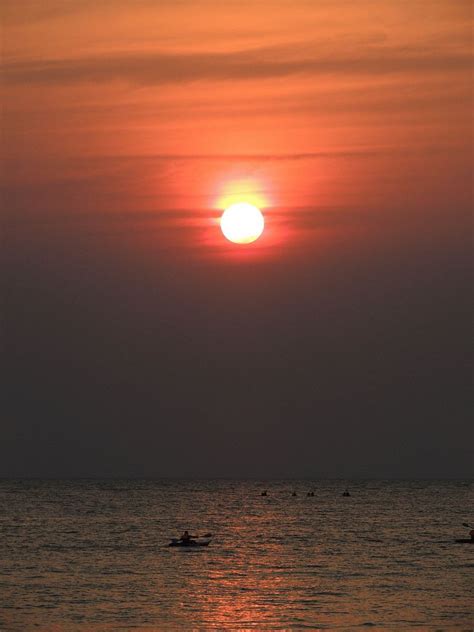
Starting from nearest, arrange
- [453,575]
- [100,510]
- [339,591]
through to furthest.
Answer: [339,591]
[453,575]
[100,510]

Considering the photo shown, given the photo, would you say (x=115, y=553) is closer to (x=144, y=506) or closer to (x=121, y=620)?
(x=121, y=620)

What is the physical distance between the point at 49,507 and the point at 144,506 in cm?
1122

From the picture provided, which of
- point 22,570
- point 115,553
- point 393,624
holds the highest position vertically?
point 115,553

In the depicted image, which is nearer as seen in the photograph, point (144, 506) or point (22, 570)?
point (22, 570)

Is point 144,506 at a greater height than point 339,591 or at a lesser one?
greater

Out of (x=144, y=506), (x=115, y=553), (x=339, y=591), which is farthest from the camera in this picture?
(x=144, y=506)

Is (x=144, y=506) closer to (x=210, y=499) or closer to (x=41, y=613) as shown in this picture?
(x=210, y=499)

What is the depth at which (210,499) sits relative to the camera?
537 feet

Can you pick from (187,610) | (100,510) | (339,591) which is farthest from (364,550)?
(100,510)

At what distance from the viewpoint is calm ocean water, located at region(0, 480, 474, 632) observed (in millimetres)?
44500

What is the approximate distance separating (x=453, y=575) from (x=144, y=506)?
270ft

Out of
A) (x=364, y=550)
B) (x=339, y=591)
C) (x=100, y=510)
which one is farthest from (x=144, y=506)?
(x=339, y=591)

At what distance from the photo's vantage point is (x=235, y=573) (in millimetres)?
60125

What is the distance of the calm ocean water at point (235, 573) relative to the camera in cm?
4450
